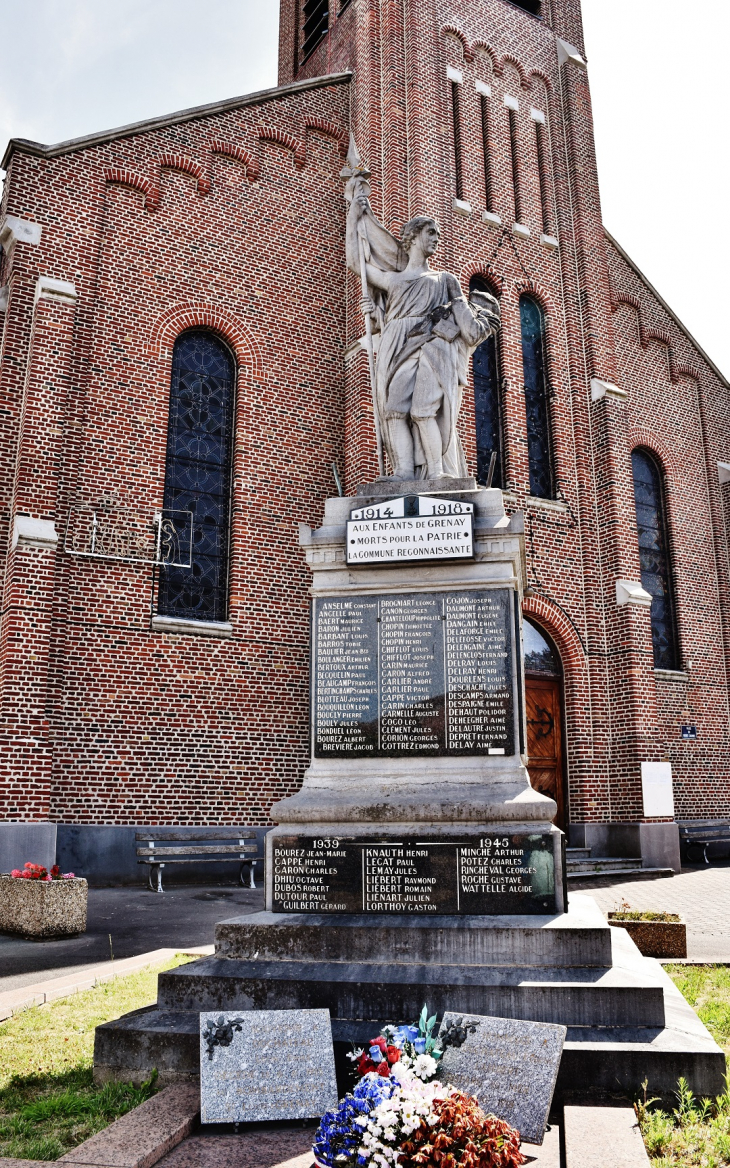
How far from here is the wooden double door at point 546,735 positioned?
14.2 metres

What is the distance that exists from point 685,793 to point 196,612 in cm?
920

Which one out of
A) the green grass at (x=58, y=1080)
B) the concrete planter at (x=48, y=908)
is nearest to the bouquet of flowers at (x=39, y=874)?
the concrete planter at (x=48, y=908)

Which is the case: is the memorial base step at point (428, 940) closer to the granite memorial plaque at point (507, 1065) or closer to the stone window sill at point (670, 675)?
the granite memorial plaque at point (507, 1065)

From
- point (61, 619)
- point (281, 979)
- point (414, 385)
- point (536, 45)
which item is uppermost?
point (536, 45)

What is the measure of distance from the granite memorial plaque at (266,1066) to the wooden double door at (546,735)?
417 inches

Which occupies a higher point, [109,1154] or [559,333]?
[559,333]

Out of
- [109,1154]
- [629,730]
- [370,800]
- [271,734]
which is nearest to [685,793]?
[629,730]

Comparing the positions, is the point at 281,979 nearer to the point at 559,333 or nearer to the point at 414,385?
the point at 414,385

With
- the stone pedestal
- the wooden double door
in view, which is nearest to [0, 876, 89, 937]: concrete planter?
the stone pedestal

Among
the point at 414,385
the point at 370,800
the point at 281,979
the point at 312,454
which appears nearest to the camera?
the point at 281,979

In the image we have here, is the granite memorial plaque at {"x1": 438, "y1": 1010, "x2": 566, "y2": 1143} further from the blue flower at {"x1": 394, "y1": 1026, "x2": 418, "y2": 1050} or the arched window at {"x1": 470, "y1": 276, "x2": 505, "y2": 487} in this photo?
the arched window at {"x1": 470, "y1": 276, "x2": 505, "y2": 487}

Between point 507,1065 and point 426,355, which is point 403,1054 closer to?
point 507,1065

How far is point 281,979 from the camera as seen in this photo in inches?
170

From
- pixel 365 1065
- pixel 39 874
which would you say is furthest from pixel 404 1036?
pixel 39 874
